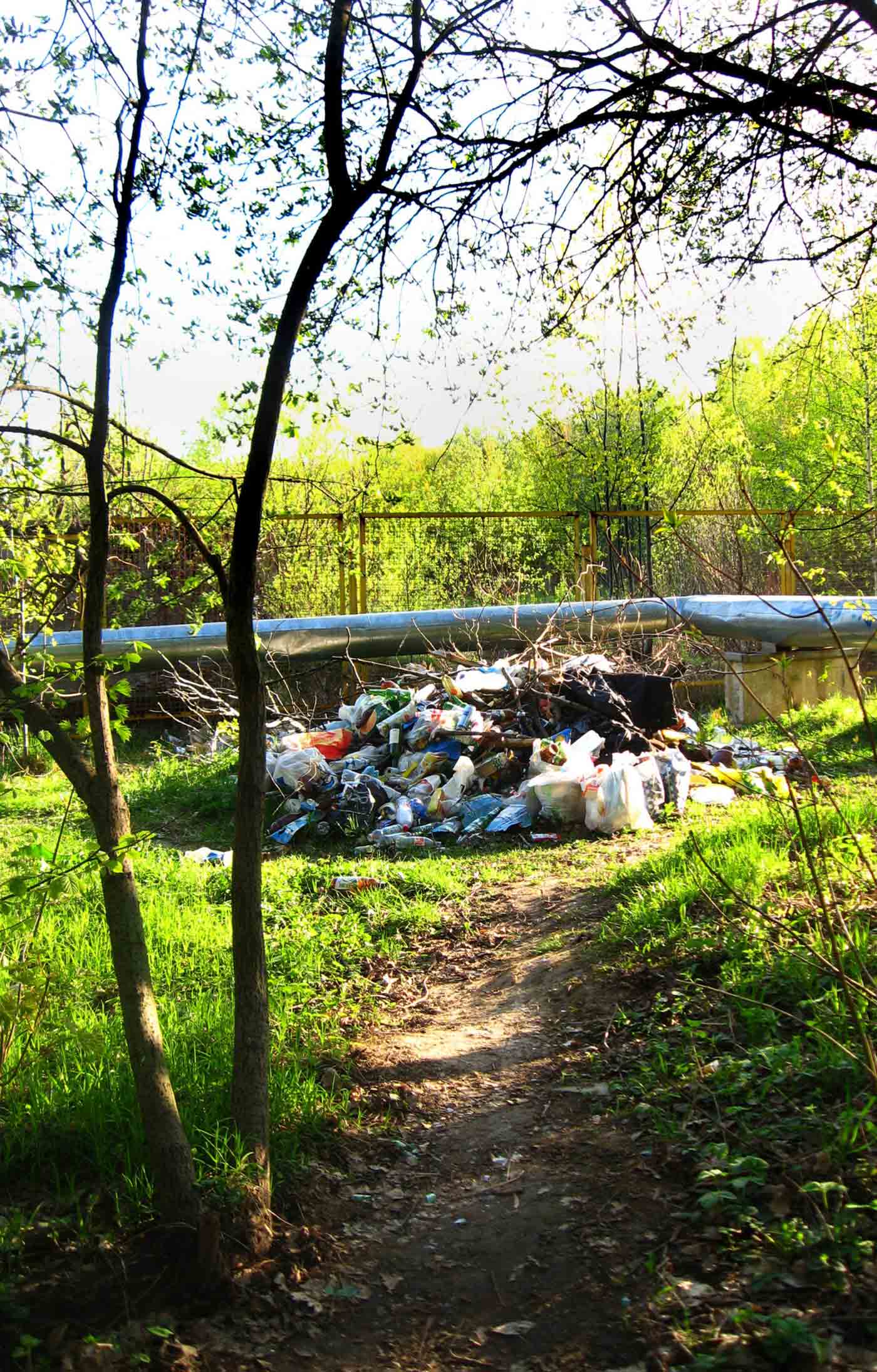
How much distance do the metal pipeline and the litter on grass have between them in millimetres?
1138

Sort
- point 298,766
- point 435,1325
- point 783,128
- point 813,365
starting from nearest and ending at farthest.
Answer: point 435,1325 → point 783,128 → point 813,365 → point 298,766

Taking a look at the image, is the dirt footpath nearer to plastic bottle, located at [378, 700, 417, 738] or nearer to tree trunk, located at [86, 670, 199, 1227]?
tree trunk, located at [86, 670, 199, 1227]

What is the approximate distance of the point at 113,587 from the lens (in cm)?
323

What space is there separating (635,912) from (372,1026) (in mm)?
1390

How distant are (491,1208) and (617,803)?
4.44 metres

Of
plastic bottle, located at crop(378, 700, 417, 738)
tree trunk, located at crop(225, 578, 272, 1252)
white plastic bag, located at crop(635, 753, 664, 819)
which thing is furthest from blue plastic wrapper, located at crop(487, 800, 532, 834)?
tree trunk, located at crop(225, 578, 272, 1252)

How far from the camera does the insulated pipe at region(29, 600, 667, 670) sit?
410 inches

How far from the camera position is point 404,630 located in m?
10.9

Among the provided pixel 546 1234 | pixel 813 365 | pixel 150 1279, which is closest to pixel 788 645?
pixel 813 365

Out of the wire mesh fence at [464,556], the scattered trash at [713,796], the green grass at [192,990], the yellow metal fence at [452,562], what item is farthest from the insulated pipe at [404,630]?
the scattered trash at [713,796]

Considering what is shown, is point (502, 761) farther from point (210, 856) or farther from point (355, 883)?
point (210, 856)

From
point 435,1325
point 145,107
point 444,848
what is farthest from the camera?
point 444,848

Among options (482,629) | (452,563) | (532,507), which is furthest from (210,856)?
(532,507)

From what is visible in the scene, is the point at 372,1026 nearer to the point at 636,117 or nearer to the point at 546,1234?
the point at 546,1234
